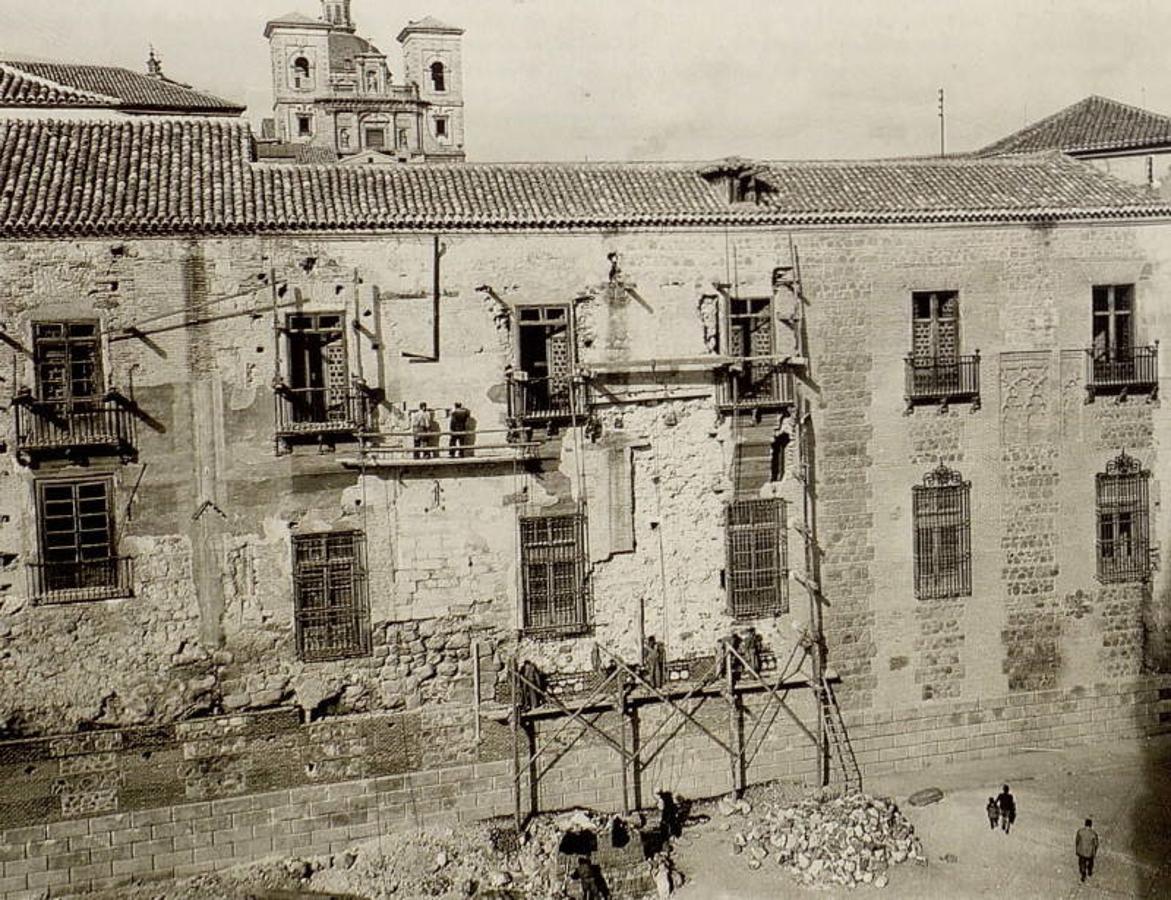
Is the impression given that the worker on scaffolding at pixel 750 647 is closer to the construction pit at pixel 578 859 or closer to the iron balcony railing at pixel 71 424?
the construction pit at pixel 578 859

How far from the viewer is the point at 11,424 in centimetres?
1920

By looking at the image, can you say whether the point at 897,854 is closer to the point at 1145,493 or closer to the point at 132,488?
the point at 1145,493

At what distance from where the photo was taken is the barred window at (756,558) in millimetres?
22000

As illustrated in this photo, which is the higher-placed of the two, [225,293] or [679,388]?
[225,293]

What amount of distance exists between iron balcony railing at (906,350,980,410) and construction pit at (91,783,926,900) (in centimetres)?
735

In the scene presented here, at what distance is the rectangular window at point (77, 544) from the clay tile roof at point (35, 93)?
384 inches

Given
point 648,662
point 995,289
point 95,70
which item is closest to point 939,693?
point 648,662

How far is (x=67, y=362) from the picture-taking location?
19328 mm

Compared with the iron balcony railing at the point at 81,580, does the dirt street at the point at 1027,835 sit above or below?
below

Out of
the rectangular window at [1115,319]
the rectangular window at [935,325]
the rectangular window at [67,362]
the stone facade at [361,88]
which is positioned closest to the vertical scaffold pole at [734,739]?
the rectangular window at [935,325]

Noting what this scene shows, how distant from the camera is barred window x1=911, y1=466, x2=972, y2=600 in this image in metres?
22.7

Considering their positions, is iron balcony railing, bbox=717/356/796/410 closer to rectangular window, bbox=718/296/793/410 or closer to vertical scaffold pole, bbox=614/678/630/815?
rectangular window, bbox=718/296/793/410

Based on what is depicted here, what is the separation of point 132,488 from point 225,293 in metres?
3.51

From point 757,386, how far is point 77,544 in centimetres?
1186
